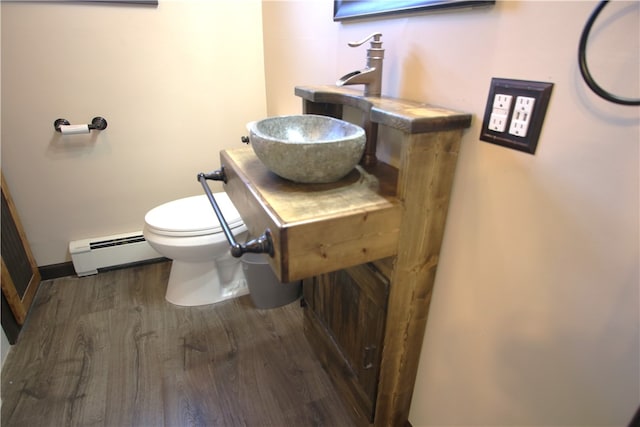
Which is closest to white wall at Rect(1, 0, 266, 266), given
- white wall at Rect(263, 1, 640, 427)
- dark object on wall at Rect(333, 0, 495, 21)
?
dark object on wall at Rect(333, 0, 495, 21)

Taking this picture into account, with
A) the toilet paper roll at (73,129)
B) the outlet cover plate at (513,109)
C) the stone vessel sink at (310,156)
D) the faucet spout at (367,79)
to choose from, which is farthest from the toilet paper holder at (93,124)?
the outlet cover plate at (513,109)

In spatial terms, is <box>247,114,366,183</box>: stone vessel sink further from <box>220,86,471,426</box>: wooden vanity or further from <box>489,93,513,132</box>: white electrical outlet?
<box>489,93,513,132</box>: white electrical outlet

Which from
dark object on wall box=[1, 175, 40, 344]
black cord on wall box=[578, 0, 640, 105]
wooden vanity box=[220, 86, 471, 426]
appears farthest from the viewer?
dark object on wall box=[1, 175, 40, 344]

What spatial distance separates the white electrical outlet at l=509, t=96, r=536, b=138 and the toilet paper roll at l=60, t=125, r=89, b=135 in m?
1.85

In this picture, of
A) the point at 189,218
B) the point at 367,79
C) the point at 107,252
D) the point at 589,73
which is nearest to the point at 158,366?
the point at 189,218

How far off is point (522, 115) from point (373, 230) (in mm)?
361

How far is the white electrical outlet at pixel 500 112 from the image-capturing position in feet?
2.28

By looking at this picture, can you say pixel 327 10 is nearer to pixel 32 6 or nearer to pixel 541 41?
pixel 541 41

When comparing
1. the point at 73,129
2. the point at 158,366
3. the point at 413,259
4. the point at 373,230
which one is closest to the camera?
the point at 373,230

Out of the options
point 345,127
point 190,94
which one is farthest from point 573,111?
point 190,94

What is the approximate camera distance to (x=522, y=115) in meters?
0.67

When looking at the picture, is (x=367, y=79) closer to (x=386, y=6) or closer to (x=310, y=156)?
(x=386, y=6)

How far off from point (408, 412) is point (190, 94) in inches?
69.6

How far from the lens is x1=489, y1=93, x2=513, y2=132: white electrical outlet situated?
0.69 metres
